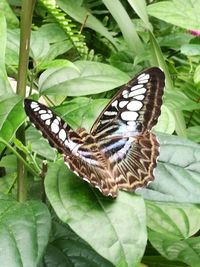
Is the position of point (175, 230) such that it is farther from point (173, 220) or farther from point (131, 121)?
point (131, 121)

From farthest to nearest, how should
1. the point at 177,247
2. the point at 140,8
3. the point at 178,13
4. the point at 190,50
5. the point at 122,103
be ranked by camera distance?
1. the point at 140,8
2. the point at 178,13
3. the point at 190,50
4. the point at 177,247
5. the point at 122,103

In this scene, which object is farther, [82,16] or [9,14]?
[82,16]

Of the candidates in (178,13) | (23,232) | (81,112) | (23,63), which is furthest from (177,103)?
(23,232)

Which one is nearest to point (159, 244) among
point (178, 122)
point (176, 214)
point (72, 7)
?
point (176, 214)

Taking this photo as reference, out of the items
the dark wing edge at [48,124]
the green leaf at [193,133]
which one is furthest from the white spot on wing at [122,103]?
the green leaf at [193,133]

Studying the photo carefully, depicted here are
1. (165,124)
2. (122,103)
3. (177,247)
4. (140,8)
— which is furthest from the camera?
(140,8)

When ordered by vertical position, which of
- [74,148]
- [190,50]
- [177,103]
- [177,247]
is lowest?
[177,247]

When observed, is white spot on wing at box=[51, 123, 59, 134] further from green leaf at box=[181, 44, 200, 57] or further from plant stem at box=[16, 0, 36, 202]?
green leaf at box=[181, 44, 200, 57]

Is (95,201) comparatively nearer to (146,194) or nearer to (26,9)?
(146,194)
